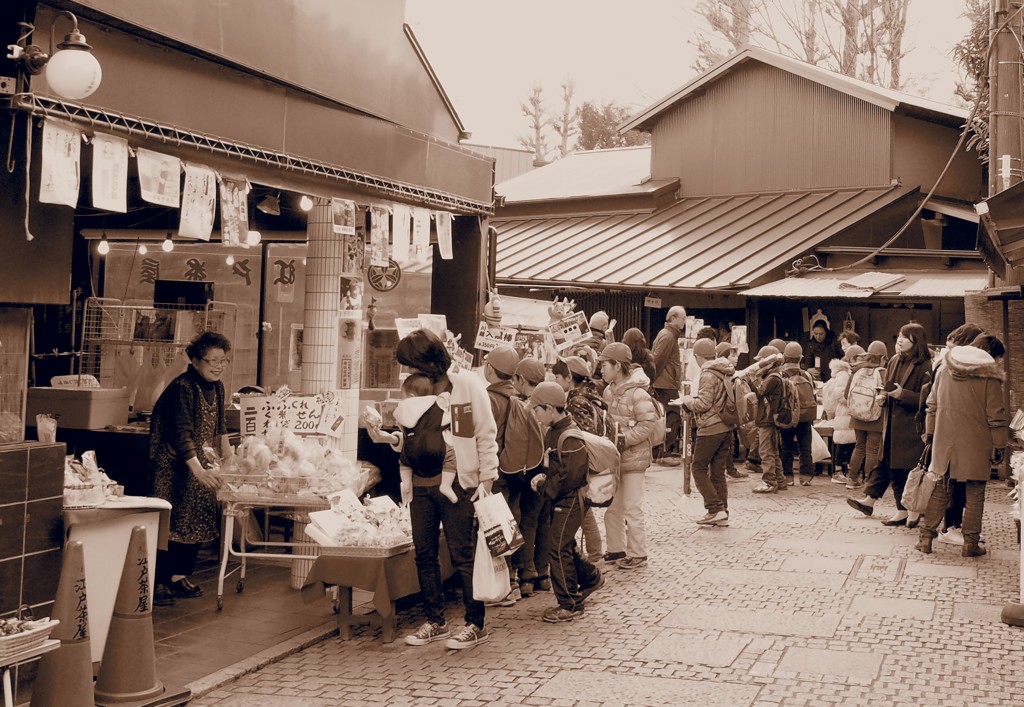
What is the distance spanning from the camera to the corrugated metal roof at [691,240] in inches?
744

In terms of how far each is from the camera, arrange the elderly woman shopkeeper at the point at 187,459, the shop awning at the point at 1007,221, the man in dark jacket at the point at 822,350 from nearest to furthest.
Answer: the elderly woman shopkeeper at the point at 187,459
the shop awning at the point at 1007,221
the man in dark jacket at the point at 822,350

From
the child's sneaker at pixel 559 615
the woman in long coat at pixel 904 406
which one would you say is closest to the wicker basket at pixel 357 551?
the child's sneaker at pixel 559 615

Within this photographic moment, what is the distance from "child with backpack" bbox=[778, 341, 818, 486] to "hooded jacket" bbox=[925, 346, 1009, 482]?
4.52 meters

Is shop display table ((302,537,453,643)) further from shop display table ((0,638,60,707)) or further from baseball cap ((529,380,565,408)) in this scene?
shop display table ((0,638,60,707))

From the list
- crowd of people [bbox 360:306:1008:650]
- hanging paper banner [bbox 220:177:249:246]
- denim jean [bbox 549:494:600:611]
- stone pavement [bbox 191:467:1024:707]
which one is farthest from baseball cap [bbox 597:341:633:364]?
hanging paper banner [bbox 220:177:249:246]

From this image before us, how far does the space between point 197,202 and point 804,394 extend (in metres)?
10.3

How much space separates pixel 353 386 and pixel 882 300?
1147 cm

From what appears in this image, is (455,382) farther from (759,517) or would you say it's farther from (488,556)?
(759,517)

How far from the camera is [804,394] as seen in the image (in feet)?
48.0

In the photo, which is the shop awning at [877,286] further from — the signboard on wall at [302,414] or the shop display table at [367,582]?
the shop display table at [367,582]

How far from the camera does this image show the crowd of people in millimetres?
7160

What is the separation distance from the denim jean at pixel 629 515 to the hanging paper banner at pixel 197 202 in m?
4.81

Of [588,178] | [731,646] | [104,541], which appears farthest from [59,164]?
[588,178]

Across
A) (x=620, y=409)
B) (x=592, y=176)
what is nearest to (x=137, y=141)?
(x=620, y=409)
